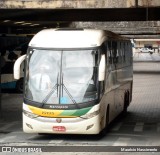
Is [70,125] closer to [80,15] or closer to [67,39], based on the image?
[67,39]

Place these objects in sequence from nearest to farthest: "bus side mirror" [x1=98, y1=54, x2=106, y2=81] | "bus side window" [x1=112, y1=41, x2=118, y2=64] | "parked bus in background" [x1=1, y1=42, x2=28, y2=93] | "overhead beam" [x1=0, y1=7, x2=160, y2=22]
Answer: "bus side mirror" [x1=98, y1=54, x2=106, y2=81]
"bus side window" [x1=112, y1=41, x2=118, y2=64]
"overhead beam" [x1=0, y1=7, x2=160, y2=22]
"parked bus in background" [x1=1, y1=42, x2=28, y2=93]

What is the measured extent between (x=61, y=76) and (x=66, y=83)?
246 mm

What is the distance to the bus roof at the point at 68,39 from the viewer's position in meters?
15.1

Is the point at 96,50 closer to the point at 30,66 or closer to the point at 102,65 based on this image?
the point at 102,65

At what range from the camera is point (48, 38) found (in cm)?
1536

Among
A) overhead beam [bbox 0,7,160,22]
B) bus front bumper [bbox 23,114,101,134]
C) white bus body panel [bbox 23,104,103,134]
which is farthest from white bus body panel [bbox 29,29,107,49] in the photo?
overhead beam [bbox 0,7,160,22]

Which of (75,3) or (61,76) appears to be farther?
(75,3)

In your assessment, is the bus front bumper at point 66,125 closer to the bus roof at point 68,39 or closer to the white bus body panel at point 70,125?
the white bus body panel at point 70,125

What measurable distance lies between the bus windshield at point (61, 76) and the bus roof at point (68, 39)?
0.19 meters

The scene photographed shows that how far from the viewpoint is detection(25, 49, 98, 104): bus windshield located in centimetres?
1473

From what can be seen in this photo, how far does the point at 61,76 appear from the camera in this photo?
1488 centimetres

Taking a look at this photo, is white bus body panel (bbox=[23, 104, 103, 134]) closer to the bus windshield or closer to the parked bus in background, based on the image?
the bus windshield

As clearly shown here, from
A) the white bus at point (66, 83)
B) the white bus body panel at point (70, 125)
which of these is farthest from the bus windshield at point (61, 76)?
the white bus body panel at point (70, 125)

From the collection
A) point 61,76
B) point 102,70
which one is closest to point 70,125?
point 61,76
